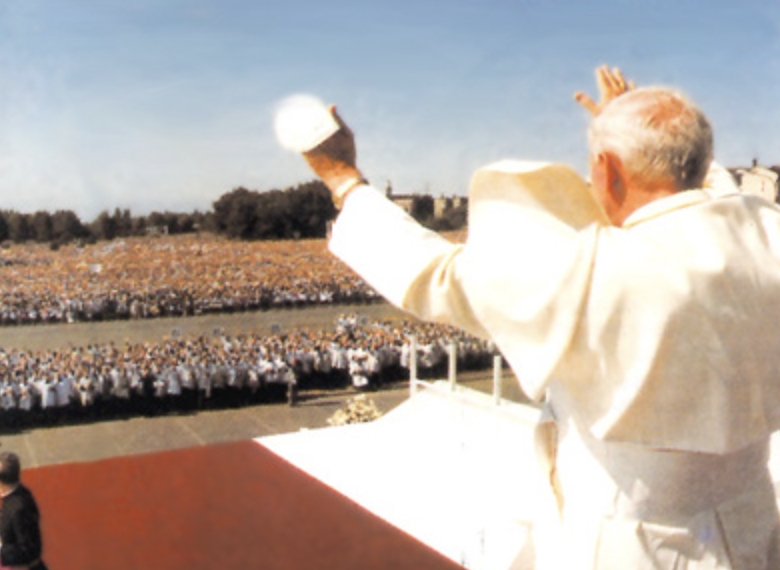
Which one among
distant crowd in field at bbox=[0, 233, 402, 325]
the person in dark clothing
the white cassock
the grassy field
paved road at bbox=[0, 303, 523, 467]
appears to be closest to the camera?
the white cassock

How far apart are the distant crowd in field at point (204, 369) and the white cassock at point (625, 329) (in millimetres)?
12699

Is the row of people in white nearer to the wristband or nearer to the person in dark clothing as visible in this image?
the person in dark clothing

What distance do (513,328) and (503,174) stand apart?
6.3 inches

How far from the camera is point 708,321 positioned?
910mm

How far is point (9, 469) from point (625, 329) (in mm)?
2773

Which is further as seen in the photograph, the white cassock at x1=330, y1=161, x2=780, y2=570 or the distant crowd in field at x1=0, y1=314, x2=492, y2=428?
the distant crowd in field at x1=0, y1=314, x2=492, y2=428

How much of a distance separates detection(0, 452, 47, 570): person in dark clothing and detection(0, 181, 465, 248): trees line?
876cm

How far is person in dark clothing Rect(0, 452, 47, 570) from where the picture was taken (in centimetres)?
307

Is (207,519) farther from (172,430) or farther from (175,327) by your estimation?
(175,327)

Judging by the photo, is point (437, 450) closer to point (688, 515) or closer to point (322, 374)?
point (688, 515)

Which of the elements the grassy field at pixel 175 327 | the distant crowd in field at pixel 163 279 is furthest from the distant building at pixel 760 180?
the grassy field at pixel 175 327

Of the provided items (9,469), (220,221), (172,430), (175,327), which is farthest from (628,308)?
(175,327)

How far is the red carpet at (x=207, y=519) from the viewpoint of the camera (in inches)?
137

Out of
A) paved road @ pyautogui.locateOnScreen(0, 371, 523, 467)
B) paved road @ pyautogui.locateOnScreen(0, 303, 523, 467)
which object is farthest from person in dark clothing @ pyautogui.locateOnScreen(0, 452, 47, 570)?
paved road @ pyautogui.locateOnScreen(0, 371, 523, 467)
